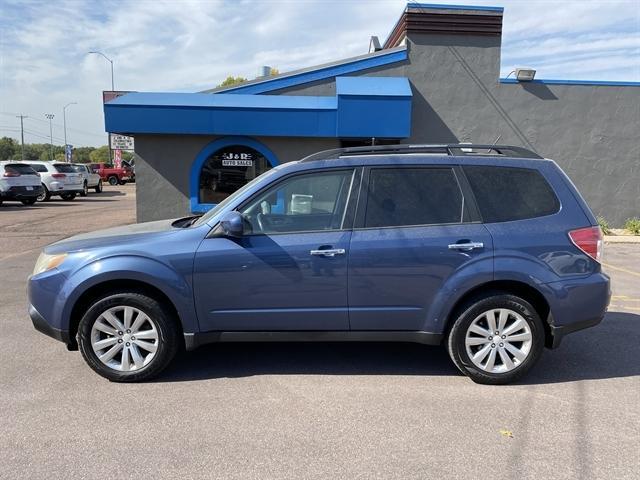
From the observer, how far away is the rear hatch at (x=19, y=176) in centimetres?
1983

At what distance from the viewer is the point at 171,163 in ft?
37.3

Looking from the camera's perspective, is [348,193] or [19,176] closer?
[348,193]

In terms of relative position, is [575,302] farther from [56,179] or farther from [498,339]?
[56,179]

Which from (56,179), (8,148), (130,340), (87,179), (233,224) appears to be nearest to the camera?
(233,224)

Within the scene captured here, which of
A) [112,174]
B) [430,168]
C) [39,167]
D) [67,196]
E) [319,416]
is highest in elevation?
[39,167]

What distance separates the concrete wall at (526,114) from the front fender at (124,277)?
877 centimetres

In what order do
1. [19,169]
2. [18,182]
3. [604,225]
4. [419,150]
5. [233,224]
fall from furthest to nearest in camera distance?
[19,169], [18,182], [604,225], [419,150], [233,224]

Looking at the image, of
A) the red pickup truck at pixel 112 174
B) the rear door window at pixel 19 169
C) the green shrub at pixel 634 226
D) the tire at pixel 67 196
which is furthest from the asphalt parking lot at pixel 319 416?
the red pickup truck at pixel 112 174

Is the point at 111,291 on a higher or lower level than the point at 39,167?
lower

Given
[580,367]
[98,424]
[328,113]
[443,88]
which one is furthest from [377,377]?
[443,88]

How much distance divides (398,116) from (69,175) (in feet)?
61.9

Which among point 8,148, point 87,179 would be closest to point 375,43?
point 87,179

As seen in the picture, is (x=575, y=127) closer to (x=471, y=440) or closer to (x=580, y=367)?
(x=580, y=367)

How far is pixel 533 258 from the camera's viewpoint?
13.4 feet
